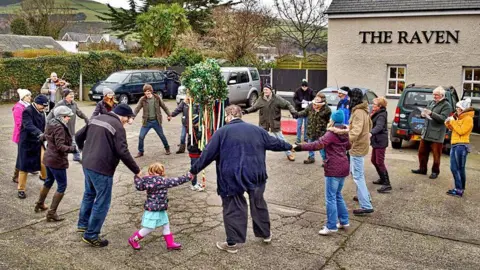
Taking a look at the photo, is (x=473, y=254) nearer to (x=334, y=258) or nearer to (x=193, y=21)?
(x=334, y=258)

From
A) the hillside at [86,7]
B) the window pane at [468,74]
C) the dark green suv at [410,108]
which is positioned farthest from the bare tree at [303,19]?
the hillside at [86,7]

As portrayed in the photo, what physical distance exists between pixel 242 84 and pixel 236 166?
15.8 metres

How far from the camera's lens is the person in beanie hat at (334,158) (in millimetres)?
6180

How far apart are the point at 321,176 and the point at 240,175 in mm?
4342

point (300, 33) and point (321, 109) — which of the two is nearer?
point (321, 109)

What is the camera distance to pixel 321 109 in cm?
941

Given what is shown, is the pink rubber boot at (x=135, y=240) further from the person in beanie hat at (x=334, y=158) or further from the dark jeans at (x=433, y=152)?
the dark jeans at (x=433, y=152)

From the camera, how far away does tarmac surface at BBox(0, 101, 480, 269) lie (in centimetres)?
551

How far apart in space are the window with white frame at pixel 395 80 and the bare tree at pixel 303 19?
54.0 feet

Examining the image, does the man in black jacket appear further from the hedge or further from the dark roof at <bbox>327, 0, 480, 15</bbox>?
the hedge

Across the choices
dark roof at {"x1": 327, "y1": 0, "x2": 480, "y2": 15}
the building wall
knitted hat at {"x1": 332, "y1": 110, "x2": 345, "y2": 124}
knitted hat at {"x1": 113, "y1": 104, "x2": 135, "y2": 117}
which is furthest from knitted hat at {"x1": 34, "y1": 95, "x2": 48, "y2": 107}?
dark roof at {"x1": 327, "y1": 0, "x2": 480, "y2": 15}

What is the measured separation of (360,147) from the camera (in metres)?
7.23

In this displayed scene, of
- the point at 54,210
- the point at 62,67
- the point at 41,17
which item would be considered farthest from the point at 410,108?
the point at 41,17

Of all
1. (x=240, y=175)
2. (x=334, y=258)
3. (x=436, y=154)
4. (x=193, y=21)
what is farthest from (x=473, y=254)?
(x=193, y=21)
